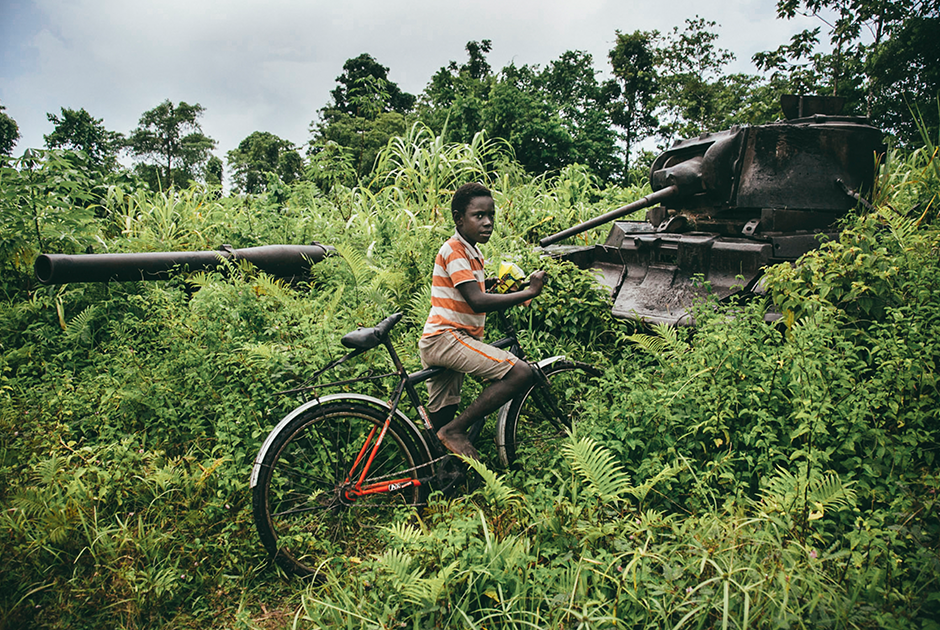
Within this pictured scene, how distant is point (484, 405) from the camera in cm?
329

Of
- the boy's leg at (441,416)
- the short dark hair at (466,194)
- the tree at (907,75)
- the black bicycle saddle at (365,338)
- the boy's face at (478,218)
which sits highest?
the tree at (907,75)

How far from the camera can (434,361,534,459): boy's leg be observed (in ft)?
10.7

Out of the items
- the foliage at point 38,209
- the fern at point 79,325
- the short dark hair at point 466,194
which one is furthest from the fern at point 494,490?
the foliage at point 38,209

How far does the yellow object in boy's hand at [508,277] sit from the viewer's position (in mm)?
3217

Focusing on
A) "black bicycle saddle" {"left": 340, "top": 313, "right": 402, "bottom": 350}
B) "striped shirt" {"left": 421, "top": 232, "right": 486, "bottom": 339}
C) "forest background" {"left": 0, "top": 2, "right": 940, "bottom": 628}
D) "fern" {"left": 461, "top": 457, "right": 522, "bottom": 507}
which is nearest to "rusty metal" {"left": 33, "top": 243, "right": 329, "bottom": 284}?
"forest background" {"left": 0, "top": 2, "right": 940, "bottom": 628}

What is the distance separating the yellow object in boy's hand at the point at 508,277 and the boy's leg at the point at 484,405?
447 millimetres

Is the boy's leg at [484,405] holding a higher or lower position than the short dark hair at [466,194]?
lower

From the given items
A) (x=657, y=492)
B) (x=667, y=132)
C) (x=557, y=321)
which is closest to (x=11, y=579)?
(x=657, y=492)

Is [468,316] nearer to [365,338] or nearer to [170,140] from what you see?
[365,338]

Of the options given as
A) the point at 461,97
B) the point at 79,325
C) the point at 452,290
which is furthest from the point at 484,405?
the point at 461,97

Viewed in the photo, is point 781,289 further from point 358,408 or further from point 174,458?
point 174,458

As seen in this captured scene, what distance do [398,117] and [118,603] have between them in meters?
27.9

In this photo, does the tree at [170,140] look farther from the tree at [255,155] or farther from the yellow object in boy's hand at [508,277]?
the yellow object in boy's hand at [508,277]

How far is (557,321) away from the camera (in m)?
4.89
